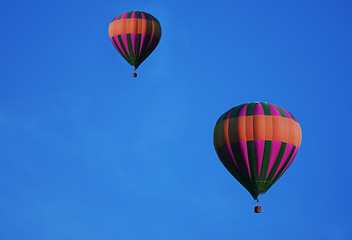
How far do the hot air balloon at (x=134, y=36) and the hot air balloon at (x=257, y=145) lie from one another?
49.4 feet

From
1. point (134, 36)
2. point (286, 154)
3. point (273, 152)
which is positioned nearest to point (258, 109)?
point (273, 152)

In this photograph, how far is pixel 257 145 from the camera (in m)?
48.4

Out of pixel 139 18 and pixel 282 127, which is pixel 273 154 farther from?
pixel 139 18

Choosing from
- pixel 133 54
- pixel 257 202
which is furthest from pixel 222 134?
pixel 133 54

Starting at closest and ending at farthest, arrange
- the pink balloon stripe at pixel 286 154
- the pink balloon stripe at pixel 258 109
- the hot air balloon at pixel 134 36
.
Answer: the pink balloon stripe at pixel 286 154, the pink balloon stripe at pixel 258 109, the hot air balloon at pixel 134 36

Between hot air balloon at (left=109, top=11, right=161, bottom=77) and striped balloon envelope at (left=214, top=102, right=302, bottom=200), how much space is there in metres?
15.1

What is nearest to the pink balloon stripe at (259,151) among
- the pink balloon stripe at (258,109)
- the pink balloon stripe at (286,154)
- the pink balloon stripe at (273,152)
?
the pink balloon stripe at (273,152)

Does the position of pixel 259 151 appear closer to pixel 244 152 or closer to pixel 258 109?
pixel 244 152

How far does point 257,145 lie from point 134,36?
17.9 m

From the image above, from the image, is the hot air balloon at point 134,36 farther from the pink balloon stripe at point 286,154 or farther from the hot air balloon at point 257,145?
the pink balloon stripe at point 286,154

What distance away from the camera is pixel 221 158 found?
49750 mm

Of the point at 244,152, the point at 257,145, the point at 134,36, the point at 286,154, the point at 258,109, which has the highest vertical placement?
the point at 134,36

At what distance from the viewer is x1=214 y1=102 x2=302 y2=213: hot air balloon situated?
48.3 meters

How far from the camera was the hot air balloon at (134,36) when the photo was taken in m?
62.5
